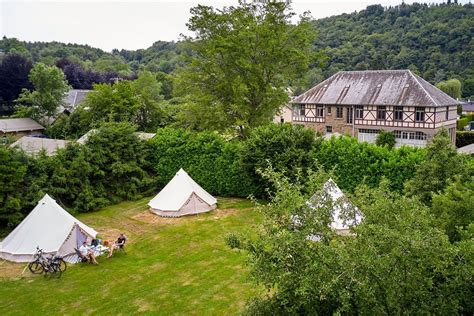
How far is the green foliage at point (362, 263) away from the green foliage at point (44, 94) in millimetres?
34979

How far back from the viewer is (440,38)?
61.8 m

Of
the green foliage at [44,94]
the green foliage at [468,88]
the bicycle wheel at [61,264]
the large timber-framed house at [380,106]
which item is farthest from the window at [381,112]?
the green foliage at [468,88]

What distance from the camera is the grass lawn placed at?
33.6ft

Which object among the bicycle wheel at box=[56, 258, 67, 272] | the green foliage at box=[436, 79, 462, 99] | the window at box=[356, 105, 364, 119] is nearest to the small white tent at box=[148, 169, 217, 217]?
the bicycle wheel at box=[56, 258, 67, 272]

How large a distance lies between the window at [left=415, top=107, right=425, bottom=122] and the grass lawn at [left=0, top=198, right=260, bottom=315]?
60.0ft

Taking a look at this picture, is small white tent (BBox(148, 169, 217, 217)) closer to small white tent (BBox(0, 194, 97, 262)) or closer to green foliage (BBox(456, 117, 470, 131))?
small white tent (BBox(0, 194, 97, 262))

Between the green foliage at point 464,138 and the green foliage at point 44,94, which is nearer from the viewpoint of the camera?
the green foliage at point 464,138

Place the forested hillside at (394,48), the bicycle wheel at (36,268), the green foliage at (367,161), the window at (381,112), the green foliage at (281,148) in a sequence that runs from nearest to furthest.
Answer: the bicycle wheel at (36,268) < the green foliage at (367,161) < the green foliage at (281,148) < the window at (381,112) < the forested hillside at (394,48)

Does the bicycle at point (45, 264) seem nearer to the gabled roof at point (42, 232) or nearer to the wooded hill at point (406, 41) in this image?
the gabled roof at point (42, 232)

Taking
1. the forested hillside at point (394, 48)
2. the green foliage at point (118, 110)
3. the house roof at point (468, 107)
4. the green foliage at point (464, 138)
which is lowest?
the green foliage at point (464, 138)

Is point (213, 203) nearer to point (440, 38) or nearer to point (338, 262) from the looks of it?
point (338, 262)

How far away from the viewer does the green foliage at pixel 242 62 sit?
20.9 meters

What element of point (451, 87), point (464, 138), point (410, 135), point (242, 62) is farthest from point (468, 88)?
point (242, 62)

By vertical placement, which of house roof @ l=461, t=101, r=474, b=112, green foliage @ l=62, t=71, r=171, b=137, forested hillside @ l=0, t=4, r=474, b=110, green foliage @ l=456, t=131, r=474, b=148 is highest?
forested hillside @ l=0, t=4, r=474, b=110
